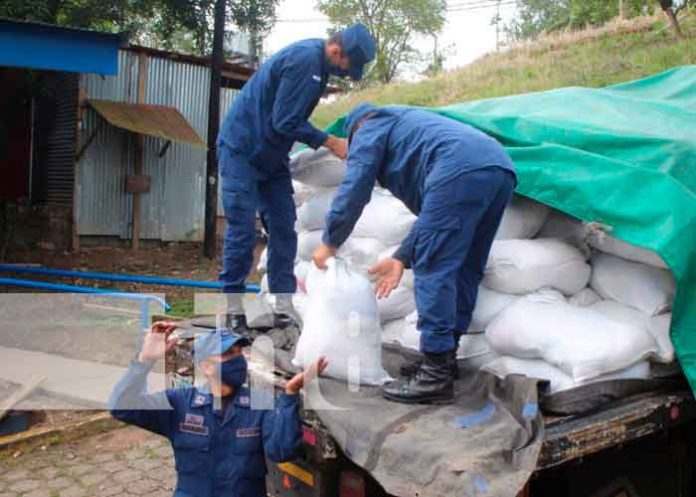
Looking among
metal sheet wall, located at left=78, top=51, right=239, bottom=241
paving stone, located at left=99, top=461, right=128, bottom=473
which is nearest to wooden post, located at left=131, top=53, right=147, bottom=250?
metal sheet wall, located at left=78, top=51, right=239, bottom=241

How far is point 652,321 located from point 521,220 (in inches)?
25.8

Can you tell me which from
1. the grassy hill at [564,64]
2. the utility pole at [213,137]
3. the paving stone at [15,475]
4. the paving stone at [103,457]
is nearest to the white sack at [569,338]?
the paving stone at [103,457]

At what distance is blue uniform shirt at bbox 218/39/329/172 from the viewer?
Answer: 136 inches

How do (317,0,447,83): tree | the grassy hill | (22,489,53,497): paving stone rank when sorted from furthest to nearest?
(317,0,447,83): tree, the grassy hill, (22,489,53,497): paving stone

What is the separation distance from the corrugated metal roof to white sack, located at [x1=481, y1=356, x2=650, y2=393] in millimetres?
8649

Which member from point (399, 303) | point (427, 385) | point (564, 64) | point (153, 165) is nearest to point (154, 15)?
point (153, 165)

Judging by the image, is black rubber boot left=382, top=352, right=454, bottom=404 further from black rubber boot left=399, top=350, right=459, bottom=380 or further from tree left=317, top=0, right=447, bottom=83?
tree left=317, top=0, right=447, bottom=83

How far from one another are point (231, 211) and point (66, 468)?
2.08m

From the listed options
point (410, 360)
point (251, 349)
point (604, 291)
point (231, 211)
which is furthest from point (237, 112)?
point (604, 291)

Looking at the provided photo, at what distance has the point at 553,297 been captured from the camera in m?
2.87

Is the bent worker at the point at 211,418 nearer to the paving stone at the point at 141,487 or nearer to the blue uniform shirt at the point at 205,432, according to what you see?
the blue uniform shirt at the point at 205,432

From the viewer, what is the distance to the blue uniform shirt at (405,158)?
2.68 meters

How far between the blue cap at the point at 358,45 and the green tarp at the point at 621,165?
388mm

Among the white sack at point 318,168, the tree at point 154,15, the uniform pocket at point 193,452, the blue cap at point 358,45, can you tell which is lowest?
the uniform pocket at point 193,452
